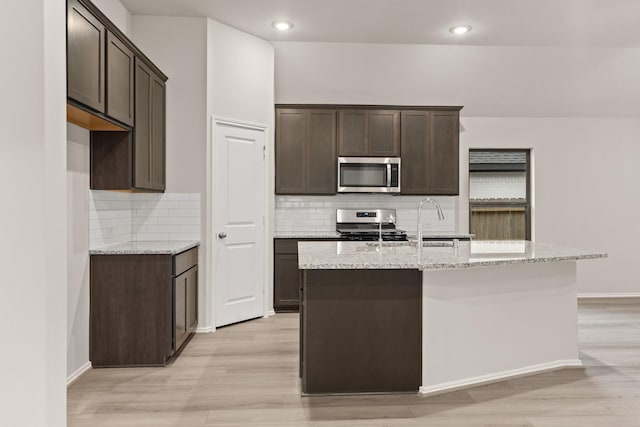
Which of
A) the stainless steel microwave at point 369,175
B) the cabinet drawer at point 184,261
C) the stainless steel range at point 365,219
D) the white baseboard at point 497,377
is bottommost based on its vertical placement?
the white baseboard at point 497,377

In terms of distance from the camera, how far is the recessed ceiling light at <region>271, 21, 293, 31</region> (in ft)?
14.9

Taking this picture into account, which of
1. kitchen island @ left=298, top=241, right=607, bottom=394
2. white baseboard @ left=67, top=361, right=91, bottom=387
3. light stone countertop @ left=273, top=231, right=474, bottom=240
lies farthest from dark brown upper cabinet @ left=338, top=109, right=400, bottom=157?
white baseboard @ left=67, top=361, right=91, bottom=387

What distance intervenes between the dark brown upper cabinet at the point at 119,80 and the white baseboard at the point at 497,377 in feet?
9.54

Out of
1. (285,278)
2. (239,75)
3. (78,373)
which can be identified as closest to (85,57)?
(239,75)

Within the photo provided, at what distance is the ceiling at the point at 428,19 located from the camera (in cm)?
413

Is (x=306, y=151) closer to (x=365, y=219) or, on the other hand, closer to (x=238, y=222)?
(x=365, y=219)

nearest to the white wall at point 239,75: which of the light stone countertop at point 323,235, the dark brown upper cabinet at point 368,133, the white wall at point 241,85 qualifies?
the white wall at point 241,85

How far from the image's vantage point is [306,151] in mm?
5375

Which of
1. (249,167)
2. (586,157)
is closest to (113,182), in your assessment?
(249,167)

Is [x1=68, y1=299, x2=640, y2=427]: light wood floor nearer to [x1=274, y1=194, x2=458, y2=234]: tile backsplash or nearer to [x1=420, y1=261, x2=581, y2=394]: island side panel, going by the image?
[x1=420, y1=261, x2=581, y2=394]: island side panel

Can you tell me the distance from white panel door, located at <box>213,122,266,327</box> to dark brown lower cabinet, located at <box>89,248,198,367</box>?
3.40 feet

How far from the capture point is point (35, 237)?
1864mm

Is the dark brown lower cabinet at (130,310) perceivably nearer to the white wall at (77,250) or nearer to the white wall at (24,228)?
the white wall at (77,250)

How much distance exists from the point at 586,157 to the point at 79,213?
6.16m
